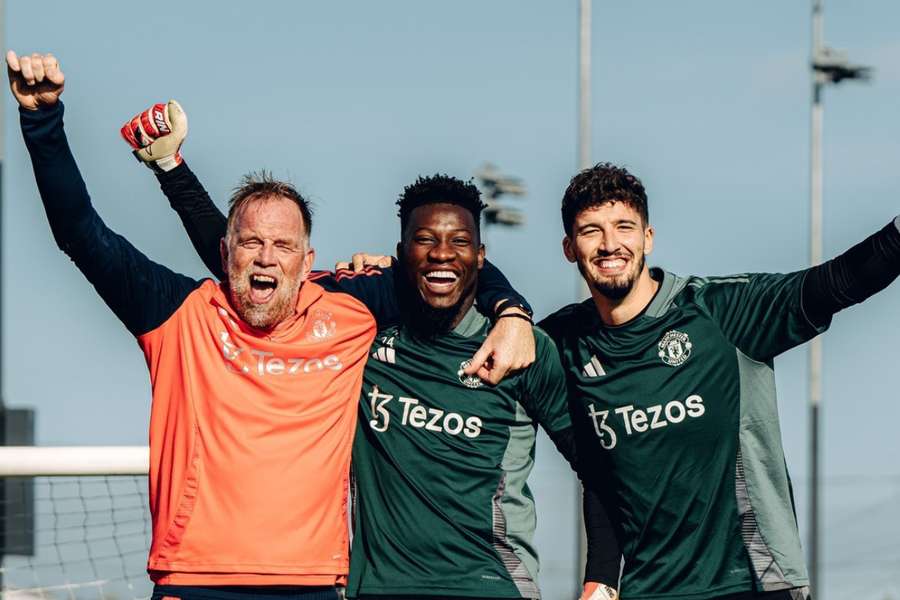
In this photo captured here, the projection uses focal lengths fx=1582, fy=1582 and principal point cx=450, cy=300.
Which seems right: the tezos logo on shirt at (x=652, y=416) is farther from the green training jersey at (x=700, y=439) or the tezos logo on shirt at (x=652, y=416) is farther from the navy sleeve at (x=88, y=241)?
the navy sleeve at (x=88, y=241)

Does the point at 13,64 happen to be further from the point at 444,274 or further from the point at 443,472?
the point at 443,472

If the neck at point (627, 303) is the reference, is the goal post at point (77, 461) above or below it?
below

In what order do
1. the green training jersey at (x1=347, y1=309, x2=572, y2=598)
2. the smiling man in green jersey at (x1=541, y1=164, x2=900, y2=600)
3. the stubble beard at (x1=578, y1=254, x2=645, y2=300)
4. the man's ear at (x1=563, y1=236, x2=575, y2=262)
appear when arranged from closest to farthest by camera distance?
the green training jersey at (x1=347, y1=309, x2=572, y2=598) → the smiling man in green jersey at (x1=541, y1=164, x2=900, y2=600) → the stubble beard at (x1=578, y1=254, x2=645, y2=300) → the man's ear at (x1=563, y1=236, x2=575, y2=262)

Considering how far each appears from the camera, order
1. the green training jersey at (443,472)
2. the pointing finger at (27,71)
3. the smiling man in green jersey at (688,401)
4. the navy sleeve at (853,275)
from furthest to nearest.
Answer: the smiling man in green jersey at (688,401), the green training jersey at (443,472), the navy sleeve at (853,275), the pointing finger at (27,71)

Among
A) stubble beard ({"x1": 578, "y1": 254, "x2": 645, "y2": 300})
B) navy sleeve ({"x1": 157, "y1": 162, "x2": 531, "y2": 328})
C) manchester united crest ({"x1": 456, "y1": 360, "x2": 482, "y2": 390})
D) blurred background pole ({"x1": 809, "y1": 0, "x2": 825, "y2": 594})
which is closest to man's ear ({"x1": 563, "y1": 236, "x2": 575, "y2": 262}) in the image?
stubble beard ({"x1": 578, "y1": 254, "x2": 645, "y2": 300})

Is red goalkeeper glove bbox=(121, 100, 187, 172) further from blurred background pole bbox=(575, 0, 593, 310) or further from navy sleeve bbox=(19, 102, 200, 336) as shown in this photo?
blurred background pole bbox=(575, 0, 593, 310)

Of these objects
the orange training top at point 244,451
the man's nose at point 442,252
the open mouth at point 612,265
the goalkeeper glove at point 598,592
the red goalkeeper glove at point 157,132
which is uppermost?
the red goalkeeper glove at point 157,132

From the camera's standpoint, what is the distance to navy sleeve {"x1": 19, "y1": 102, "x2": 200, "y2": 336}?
564 centimetres

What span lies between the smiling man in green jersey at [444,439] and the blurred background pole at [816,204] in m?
24.4

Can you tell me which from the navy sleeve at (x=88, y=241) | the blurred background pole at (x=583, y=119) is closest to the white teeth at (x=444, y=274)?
the navy sleeve at (x=88, y=241)

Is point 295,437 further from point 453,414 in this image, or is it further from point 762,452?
point 762,452

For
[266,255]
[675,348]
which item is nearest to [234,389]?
[266,255]

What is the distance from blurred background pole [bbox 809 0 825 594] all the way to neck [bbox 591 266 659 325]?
23588 millimetres

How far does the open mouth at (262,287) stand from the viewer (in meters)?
5.85
